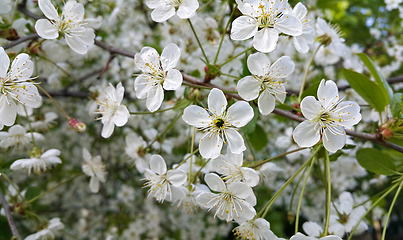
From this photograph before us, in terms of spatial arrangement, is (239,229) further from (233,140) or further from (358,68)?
(358,68)

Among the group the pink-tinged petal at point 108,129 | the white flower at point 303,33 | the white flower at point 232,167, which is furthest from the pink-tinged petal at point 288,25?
the pink-tinged petal at point 108,129

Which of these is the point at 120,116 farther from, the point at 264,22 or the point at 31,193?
the point at 31,193

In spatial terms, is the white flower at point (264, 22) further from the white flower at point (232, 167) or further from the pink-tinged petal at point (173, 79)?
the white flower at point (232, 167)

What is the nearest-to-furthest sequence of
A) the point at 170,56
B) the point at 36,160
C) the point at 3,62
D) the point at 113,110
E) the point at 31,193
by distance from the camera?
1. the point at 3,62
2. the point at 170,56
3. the point at 113,110
4. the point at 36,160
5. the point at 31,193

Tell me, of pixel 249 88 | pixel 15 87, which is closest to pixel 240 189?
pixel 249 88

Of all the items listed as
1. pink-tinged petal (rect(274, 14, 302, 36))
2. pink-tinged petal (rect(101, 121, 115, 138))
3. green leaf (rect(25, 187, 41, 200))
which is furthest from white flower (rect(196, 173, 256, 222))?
green leaf (rect(25, 187, 41, 200))

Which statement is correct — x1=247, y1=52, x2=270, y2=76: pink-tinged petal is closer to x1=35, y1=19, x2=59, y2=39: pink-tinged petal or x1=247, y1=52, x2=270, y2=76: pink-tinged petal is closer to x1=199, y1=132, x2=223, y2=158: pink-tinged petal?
x1=199, y1=132, x2=223, y2=158: pink-tinged petal

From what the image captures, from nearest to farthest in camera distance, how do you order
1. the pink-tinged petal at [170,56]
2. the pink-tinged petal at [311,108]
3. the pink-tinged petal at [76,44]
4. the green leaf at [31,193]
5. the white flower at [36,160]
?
the pink-tinged petal at [311,108]
the pink-tinged petal at [170,56]
the pink-tinged petal at [76,44]
the white flower at [36,160]
the green leaf at [31,193]
